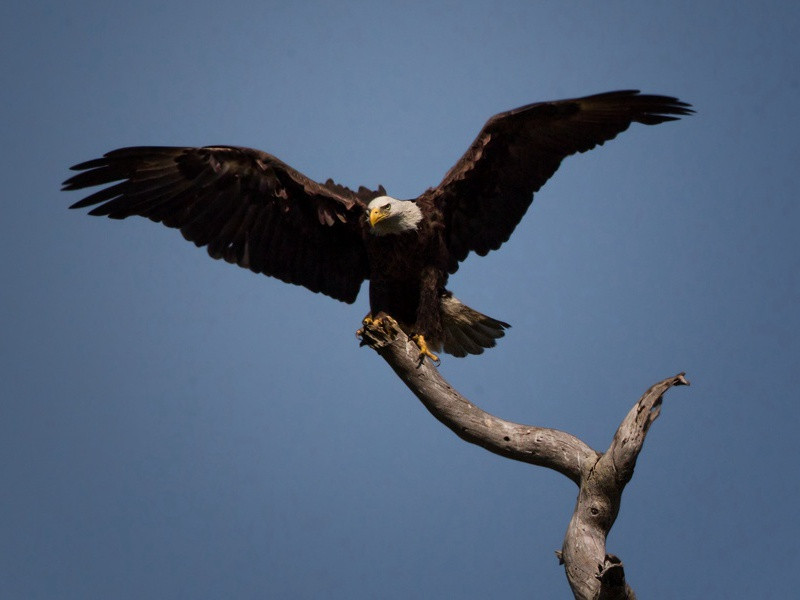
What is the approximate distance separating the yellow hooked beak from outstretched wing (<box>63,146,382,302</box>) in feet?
1.45

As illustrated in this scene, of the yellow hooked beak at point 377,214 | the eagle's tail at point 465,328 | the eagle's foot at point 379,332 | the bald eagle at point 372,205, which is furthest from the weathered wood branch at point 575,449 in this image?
the eagle's tail at point 465,328

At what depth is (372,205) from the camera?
662 centimetres

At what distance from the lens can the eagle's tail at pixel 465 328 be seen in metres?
7.45

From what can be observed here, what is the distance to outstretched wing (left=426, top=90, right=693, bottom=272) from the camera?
6.61 meters

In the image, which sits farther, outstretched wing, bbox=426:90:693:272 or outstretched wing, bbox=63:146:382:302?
outstretched wing, bbox=63:146:382:302

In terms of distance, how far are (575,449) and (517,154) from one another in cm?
226

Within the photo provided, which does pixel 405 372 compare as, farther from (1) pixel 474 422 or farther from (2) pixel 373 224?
(2) pixel 373 224

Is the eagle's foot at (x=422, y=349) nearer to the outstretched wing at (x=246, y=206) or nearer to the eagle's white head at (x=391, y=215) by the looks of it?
the eagle's white head at (x=391, y=215)

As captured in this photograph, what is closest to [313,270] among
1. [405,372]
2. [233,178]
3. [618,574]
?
[233,178]

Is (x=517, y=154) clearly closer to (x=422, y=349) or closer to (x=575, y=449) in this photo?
(x=422, y=349)

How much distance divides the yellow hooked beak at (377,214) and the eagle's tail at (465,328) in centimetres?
107

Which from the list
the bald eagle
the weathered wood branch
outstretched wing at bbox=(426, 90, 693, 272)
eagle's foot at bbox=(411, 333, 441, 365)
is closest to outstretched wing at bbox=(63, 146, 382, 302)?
the bald eagle

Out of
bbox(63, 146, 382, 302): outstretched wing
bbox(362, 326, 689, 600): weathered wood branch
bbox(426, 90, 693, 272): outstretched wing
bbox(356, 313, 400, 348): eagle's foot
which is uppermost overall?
bbox(426, 90, 693, 272): outstretched wing

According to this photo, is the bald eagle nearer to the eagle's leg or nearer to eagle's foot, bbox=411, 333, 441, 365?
eagle's foot, bbox=411, 333, 441, 365
